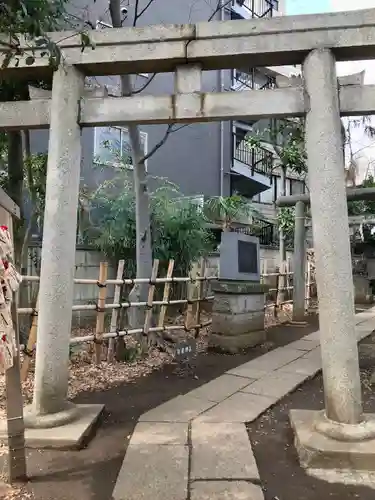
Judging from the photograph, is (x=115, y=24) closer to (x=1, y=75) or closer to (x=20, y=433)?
(x=1, y=75)

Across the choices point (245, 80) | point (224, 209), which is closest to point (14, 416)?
point (224, 209)

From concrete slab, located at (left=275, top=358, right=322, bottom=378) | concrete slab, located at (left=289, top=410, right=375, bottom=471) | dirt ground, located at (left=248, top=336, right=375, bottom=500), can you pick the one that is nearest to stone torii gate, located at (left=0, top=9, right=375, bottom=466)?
concrete slab, located at (left=289, top=410, right=375, bottom=471)

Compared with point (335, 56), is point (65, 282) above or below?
below

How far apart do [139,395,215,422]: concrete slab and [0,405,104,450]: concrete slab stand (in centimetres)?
54

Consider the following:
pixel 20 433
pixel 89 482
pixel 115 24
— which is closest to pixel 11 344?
pixel 20 433

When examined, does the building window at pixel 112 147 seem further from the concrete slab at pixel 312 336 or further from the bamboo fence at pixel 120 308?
the concrete slab at pixel 312 336

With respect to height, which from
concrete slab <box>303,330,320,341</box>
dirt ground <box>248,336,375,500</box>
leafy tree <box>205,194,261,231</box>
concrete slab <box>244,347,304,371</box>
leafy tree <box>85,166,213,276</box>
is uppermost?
leafy tree <box>205,194,261,231</box>

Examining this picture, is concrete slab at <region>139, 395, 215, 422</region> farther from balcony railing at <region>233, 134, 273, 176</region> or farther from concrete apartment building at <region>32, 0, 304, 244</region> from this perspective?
balcony railing at <region>233, 134, 273, 176</region>

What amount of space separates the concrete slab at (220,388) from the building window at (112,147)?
6515mm

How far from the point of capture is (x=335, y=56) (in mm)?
3836

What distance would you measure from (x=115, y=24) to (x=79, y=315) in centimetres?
539

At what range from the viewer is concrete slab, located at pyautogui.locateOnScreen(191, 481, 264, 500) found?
2721mm

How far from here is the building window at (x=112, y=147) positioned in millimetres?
10719

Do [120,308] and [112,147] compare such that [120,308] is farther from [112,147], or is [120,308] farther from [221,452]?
[112,147]
